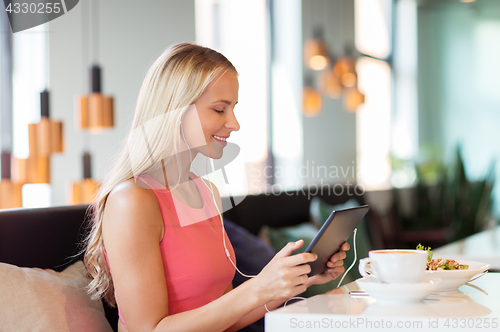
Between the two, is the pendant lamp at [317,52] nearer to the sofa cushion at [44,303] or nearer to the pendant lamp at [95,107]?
the pendant lamp at [95,107]

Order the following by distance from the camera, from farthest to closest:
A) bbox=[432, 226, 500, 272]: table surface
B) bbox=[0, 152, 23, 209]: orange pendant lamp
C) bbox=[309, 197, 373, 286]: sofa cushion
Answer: bbox=[309, 197, 373, 286]: sofa cushion → bbox=[0, 152, 23, 209]: orange pendant lamp → bbox=[432, 226, 500, 272]: table surface

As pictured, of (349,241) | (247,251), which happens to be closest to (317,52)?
(349,241)

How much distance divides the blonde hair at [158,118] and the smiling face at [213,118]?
0.02 m

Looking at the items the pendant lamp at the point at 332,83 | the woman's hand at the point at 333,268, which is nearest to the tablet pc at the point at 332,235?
the woman's hand at the point at 333,268

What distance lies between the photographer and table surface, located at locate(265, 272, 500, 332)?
794mm

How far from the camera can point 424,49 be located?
6645mm

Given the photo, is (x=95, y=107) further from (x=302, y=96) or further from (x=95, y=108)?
(x=302, y=96)

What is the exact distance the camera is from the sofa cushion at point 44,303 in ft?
3.54

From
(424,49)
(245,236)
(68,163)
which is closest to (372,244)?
(245,236)

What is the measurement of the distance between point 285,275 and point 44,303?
0.57 metres

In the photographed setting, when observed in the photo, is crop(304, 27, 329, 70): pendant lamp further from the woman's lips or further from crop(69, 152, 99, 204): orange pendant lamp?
the woman's lips

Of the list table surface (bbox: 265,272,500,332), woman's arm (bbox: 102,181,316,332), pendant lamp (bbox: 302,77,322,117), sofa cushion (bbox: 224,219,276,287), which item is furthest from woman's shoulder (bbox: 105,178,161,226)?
pendant lamp (bbox: 302,77,322,117)

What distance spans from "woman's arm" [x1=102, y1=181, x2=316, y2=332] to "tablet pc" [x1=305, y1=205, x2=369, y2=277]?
0.08 metres

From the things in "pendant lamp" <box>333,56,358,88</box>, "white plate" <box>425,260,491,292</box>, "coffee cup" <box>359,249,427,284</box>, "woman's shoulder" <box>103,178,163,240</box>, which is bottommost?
"white plate" <box>425,260,491,292</box>
